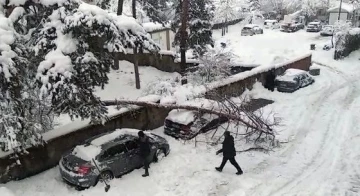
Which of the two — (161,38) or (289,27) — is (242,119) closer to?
(161,38)

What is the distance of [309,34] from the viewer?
1876 inches

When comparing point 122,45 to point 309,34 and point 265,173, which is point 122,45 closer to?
point 265,173

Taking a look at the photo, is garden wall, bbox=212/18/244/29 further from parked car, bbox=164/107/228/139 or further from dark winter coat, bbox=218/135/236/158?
dark winter coat, bbox=218/135/236/158

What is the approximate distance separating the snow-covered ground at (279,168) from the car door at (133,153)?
1.04ft

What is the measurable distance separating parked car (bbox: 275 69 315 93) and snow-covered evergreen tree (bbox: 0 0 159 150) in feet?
38.8

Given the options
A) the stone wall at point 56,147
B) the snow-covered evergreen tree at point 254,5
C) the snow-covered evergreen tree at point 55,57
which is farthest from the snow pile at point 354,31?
the snow-covered evergreen tree at point 254,5

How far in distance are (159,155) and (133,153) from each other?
139 centimetres

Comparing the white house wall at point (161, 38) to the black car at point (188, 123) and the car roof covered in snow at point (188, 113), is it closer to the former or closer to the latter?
the car roof covered in snow at point (188, 113)

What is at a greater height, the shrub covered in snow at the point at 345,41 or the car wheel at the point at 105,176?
the shrub covered in snow at the point at 345,41

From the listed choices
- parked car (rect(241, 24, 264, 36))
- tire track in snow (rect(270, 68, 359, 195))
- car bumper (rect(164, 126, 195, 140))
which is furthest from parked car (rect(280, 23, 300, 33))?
car bumper (rect(164, 126, 195, 140))

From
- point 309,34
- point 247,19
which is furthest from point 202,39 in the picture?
point 247,19

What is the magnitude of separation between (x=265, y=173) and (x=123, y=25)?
7148 mm

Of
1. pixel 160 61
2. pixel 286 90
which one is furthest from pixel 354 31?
pixel 160 61

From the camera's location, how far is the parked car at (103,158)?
12172mm
